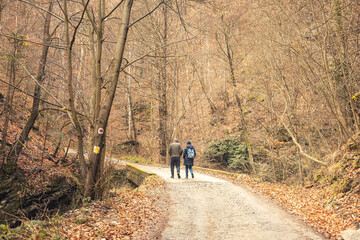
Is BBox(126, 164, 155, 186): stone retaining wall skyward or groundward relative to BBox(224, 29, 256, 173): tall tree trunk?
groundward

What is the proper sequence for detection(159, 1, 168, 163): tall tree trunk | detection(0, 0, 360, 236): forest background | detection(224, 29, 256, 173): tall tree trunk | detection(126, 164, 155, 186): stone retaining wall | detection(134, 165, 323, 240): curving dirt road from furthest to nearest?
1. detection(159, 1, 168, 163): tall tree trunk
2. detection(224, 29, 256, 173): tall tree trunk
3. detection(126, 164, 155, 186): stone retaining wall
4. detection(0, 0, 360, 236): forest background
5. detection(134, 165, 323, 240): curving dirt road

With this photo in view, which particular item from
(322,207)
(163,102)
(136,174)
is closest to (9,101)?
(136,174)

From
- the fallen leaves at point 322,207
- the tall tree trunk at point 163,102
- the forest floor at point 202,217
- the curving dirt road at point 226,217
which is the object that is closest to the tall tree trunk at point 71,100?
the forest floor at point 202,217

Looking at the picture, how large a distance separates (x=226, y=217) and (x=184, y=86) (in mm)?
18333

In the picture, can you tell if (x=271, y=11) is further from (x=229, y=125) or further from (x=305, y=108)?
(x=229, y=125)

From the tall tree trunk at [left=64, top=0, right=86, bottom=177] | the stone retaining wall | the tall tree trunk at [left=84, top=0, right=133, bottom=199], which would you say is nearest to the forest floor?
the tall tree trunk at [left=84, top=0, right=133, bottom=199]

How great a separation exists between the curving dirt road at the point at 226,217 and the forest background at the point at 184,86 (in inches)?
96.8

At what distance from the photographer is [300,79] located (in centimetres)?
1243

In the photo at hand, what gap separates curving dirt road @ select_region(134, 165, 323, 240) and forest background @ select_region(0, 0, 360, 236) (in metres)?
2.46

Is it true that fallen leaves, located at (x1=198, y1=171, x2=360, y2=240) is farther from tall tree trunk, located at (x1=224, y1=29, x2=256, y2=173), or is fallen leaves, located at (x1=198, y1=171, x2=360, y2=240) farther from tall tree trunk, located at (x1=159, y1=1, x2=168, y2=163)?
tall tree trunk, located at (x1=159, y1=1, x2=168, y2=163)

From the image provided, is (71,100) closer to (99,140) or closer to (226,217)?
(99,140)

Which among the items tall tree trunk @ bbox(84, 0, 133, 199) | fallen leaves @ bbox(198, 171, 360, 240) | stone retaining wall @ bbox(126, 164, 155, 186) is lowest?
fallen leaves @ bbox(198, 171, 360, 240)

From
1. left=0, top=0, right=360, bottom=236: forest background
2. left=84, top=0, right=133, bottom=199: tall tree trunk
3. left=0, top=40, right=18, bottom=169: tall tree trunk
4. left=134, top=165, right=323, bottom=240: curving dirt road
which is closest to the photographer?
left=134, top=165, right=323, bottom=240: curving dirt road

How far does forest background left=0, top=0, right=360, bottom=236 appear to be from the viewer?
6.94 metres
